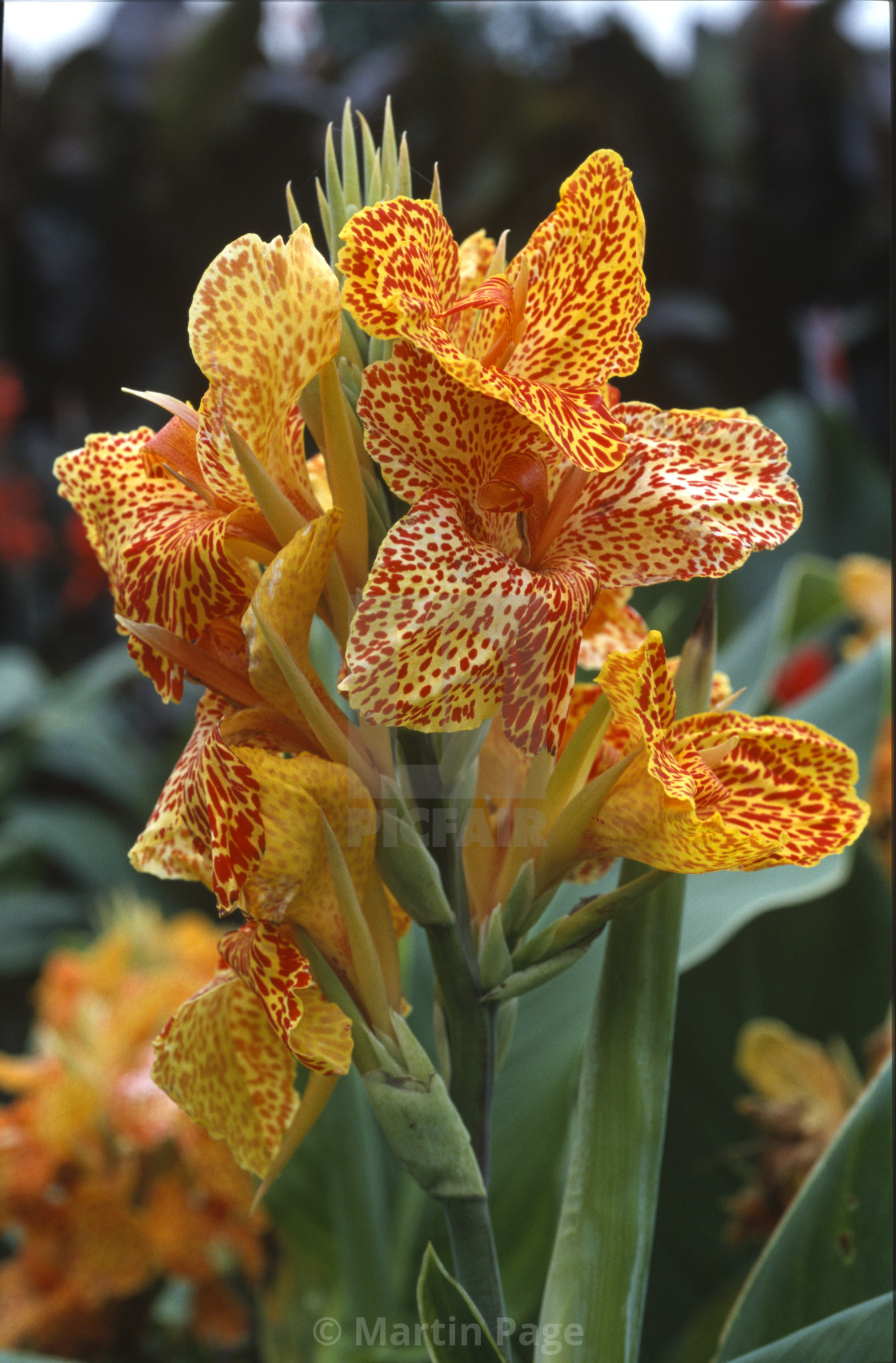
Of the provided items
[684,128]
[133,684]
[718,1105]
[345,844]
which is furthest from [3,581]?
[345,844]

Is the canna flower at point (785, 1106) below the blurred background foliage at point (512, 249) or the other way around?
below

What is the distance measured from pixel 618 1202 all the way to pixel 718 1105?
28cm

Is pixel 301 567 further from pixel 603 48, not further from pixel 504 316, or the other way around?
pixel 603 48

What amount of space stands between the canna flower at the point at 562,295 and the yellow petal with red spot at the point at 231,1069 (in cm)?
20

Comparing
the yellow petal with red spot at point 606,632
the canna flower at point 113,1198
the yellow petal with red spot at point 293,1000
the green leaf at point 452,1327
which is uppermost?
the yellow petal with red spot at point 606,632

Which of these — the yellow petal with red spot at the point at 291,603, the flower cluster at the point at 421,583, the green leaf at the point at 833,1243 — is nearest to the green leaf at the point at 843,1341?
the green leaf at the point at 833,1243

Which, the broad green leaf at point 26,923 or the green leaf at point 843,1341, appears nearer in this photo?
the green leaf at point 843,1341

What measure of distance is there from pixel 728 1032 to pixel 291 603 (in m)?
0.42

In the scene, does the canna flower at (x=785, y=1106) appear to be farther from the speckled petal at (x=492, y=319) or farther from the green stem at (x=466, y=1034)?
the speckled petal at (x=492, y=319)

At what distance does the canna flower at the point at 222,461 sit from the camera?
31 centimetres

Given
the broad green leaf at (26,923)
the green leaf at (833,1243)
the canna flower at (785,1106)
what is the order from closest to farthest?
the green leaf at (833,1243) → the canna flower at (785,1106) → the broad green leaf at (26,923)

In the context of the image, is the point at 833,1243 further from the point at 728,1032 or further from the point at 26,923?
the point at 26,923

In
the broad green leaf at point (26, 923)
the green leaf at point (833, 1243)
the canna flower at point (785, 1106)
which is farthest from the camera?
the broad green leaf at point (26, 923)

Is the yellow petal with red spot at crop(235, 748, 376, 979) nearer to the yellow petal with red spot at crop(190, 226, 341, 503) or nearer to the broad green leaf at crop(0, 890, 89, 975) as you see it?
the yellow petal with red spot at crop(190, 226, 341, 503)
